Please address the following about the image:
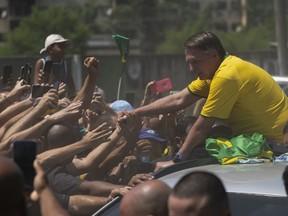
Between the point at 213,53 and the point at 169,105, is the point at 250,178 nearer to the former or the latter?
the point at 213,53

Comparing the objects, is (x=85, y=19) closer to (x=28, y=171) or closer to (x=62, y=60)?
(x=62, y=60)

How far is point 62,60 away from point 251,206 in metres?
5.37

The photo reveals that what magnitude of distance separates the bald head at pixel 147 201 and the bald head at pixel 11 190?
83cm

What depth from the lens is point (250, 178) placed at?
5477mm

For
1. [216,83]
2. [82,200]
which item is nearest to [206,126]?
[216,83]

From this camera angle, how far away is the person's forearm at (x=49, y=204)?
4.24m

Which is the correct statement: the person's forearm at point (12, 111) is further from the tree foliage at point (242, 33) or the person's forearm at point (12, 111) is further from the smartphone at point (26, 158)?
the tree foliage at point (242, 33)

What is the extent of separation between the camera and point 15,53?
6431 cm

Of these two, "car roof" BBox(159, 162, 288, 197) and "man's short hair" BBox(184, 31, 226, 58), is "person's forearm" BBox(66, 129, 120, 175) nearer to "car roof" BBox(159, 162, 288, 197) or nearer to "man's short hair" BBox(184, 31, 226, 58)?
"man's short hair" BBox(184, 31, 226, 58)

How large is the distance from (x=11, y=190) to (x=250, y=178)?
7.32 ft

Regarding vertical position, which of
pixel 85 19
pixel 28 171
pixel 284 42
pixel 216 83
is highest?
pixel 28 171

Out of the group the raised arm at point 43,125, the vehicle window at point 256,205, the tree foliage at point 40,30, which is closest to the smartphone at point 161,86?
the raised arm at point 43,125

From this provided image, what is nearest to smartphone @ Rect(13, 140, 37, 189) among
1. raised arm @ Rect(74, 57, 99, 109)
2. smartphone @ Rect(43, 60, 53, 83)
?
raised arm @ Rect(74, 57, 99, 109)

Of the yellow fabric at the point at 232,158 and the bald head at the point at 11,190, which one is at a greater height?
the bald head at the point at 11,190
